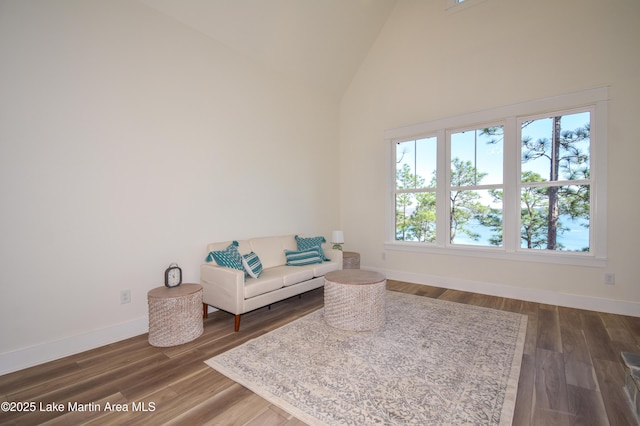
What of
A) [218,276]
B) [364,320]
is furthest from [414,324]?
[218,276]

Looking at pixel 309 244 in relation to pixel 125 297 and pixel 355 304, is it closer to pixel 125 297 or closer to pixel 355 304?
pixel 355 304

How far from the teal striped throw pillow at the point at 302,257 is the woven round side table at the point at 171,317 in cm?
149

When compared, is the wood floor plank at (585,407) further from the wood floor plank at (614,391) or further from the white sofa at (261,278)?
the white sofa at (261,278)

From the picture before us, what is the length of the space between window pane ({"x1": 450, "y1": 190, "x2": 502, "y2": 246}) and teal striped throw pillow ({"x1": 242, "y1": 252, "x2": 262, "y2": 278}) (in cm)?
302

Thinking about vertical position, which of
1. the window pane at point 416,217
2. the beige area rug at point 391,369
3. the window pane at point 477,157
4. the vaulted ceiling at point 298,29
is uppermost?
the vaulted ceiling at point 298,29

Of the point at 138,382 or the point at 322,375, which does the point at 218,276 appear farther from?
the point at 322,375

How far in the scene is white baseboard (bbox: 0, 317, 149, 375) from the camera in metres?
2.11

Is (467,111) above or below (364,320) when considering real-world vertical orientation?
above

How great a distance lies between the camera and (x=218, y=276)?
2973 millimetres

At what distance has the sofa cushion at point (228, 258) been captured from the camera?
3.07 meters

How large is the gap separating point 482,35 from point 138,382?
556cm

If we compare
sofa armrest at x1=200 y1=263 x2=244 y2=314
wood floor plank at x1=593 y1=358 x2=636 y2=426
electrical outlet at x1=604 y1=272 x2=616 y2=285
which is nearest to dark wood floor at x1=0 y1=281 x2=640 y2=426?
wood floor plank at x1=593 y1=358 x2=636 y2=426

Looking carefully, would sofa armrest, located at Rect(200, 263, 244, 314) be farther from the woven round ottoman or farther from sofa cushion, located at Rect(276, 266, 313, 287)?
the woven round ottoman

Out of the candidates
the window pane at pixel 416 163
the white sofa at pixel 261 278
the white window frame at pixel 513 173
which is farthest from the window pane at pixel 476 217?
the white sofa at pixel 261 278
